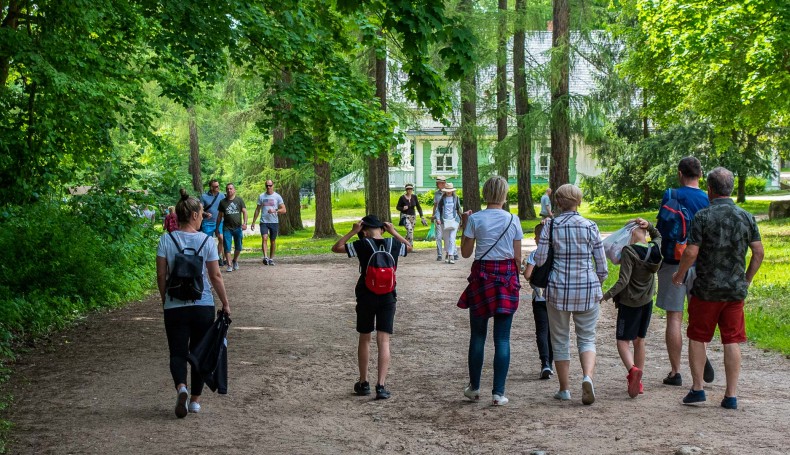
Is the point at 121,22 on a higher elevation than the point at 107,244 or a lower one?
higher

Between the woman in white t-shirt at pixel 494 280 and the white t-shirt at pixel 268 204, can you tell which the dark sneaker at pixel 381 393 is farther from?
the white t-shirt at pixel 268 204

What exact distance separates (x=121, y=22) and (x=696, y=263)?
10146 millimetres

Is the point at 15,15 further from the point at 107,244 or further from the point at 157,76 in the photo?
the point at 107,244

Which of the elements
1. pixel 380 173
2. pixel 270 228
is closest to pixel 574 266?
pixel 270 228

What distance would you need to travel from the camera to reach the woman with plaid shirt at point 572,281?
7.40 m

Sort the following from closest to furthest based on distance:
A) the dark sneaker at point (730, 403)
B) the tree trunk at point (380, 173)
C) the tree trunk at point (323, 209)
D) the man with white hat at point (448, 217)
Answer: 1. the dark sneaker at point (730, 403)
2. the man with white hat at point (448, 217)
3. the tree trunk at point (380, 173)
4. the tree trunk at point (323, 209)

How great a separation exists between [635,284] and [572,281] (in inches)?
26.0

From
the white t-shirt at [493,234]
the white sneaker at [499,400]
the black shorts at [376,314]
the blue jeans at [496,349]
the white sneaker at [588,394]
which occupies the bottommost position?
the white sneaker at [499,400]

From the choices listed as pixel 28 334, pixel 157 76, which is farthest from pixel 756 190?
pixel 28 334

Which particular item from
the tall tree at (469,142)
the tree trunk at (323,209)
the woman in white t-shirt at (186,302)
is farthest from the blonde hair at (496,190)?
the tree trunk at (323,209)

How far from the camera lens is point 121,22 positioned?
1458cm

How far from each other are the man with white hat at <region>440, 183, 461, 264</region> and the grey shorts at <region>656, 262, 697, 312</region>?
1168 cm

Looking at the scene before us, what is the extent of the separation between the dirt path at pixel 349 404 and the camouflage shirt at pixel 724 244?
2.85 ft

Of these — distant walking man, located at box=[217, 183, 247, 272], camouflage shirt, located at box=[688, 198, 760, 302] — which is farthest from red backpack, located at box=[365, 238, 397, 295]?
distant walking man, located at box=[217, 183, 247, 272]
